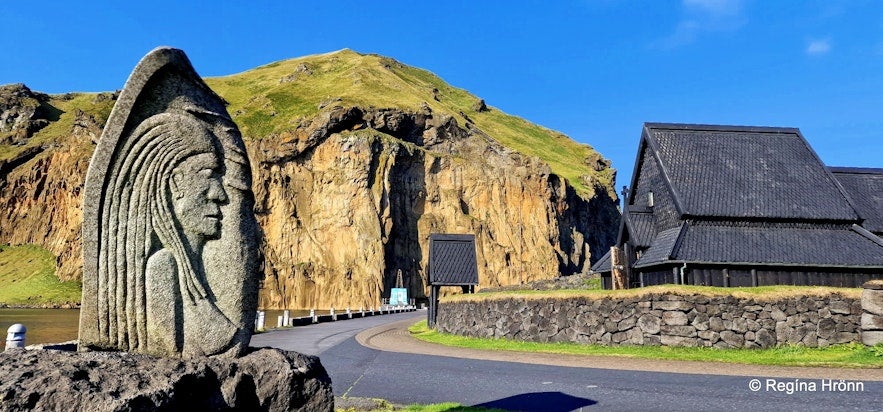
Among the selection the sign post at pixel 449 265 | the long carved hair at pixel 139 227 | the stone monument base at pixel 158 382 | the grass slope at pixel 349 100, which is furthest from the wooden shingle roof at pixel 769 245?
the grass slope at pixel 349 100

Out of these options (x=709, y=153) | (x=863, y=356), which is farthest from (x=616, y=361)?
(x=709, y=153)

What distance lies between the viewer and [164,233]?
6.26 metres

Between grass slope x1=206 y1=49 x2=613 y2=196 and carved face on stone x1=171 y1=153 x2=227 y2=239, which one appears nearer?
carved face on stone x1=171 y1=153 x2=227 y2=239

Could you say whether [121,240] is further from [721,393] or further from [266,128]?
[266,128]

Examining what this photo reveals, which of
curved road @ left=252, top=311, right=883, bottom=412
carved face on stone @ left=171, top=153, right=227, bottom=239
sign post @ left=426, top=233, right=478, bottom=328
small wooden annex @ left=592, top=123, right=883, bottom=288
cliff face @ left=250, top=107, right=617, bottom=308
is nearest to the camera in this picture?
carved face on stone @ left=171, top=153, right=227, bottom=239

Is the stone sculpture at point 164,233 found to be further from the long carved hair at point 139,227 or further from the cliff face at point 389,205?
the cliff face at point 389,205

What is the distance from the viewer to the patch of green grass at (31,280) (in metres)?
87.4

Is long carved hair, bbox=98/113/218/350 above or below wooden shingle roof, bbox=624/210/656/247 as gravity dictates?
below

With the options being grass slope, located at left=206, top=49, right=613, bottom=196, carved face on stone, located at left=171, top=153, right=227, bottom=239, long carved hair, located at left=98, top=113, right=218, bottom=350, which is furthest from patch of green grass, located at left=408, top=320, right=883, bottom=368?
grass slope, located at left=206, top=49, right=613, bottom=196

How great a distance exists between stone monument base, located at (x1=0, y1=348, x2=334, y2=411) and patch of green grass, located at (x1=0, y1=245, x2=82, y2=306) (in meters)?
95.6

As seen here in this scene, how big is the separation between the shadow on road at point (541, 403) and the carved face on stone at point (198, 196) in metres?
4.83

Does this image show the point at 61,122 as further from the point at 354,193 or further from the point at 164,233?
the point at 164,233

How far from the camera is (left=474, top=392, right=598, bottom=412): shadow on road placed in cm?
864

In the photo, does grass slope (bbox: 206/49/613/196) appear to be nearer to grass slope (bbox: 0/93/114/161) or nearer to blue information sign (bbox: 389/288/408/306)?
grass slope (bbox: 0/93/114/161)
